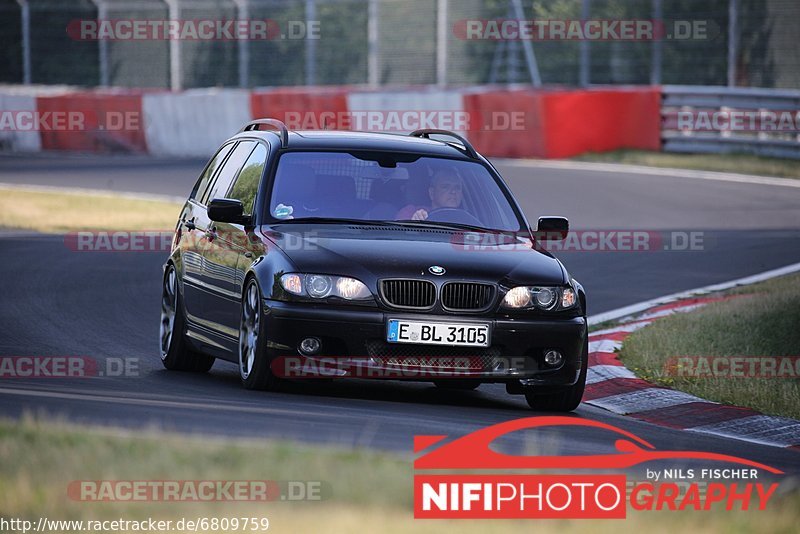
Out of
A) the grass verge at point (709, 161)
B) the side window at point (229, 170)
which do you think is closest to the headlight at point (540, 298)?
the side window at point (229, 170)

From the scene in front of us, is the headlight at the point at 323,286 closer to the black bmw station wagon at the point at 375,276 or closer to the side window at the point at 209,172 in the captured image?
the black bmw station wagon at the point at 375,276

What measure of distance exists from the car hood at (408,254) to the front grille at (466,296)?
4 centimetres

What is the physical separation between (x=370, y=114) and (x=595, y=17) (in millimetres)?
4184

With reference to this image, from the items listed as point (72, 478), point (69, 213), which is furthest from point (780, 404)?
point (69, 213)

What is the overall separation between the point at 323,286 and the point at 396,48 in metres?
23.5

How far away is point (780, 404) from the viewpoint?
9.68 m

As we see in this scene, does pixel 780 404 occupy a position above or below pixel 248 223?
below

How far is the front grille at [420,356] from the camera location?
8.64 meters

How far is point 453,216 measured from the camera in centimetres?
985

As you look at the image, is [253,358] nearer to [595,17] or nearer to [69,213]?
[69,213]

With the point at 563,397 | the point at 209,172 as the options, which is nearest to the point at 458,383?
the point at 563,397

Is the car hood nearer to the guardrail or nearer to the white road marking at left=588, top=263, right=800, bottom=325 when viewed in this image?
the white road marking at left=588, top=263, right=800, bottom=325

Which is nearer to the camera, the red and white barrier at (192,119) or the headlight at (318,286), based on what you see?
the headlight at (318,286)

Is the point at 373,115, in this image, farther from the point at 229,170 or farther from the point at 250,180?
the point at 250,180
